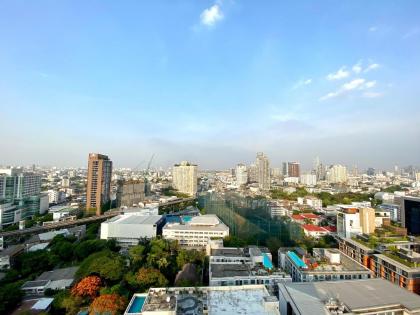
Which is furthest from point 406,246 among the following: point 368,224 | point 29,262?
point 29,262

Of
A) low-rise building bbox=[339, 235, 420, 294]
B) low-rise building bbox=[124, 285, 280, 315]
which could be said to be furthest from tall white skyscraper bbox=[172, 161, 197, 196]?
low-rise building bbox=[124, 285, 280, 315]

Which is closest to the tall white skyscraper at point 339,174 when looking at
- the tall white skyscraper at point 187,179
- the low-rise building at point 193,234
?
the tall white skyscraper at point 187,179

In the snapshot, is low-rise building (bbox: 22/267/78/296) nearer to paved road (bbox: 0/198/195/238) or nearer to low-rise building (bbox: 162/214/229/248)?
low-rise building (bbox: 162/214/229/248)

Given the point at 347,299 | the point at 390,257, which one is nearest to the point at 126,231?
the point at 347,299

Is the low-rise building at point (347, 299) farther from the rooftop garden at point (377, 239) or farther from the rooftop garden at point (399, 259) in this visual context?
the rooftop garden at point (377, 239)

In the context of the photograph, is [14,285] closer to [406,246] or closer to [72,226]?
[72,226]
